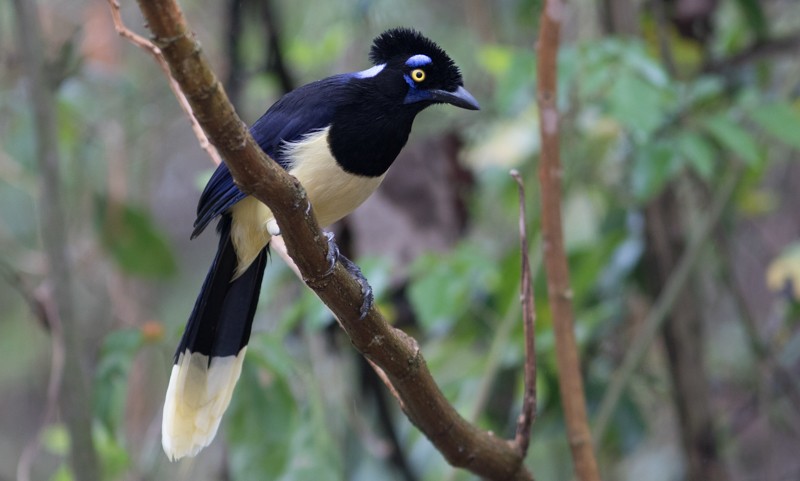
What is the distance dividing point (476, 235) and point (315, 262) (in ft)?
8.86

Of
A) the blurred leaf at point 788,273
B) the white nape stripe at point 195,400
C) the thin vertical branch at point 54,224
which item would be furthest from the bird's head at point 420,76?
the blurred leaf at point 788,273

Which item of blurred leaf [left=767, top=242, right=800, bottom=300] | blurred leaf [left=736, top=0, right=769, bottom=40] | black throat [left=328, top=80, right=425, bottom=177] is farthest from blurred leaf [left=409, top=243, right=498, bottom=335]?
blurred leaf [left=736, top=0, right=769, bottom=40]

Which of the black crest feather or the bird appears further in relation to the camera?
the black crest feather

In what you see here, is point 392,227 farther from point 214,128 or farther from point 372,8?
point 214,128

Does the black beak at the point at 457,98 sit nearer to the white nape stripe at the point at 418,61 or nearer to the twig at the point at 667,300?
the white nape stripe at the point at 418,61

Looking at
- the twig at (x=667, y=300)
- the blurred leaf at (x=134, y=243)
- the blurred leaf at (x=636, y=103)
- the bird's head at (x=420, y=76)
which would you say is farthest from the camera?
the blurred leaf at (x=134, y=243)

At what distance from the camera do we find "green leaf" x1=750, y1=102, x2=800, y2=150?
2.52m

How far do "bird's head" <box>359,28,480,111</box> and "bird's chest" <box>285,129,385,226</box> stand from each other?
187 mm

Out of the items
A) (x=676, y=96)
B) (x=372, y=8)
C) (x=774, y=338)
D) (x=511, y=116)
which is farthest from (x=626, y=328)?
(x=372, y=8)

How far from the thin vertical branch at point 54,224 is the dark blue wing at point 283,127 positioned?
Result: 41 centimetres

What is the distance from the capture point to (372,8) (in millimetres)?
2889

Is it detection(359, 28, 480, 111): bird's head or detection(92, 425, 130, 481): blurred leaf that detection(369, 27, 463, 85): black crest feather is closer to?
detection(359, 28, 480, 111): bird's head

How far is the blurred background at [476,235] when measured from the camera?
2.41 m

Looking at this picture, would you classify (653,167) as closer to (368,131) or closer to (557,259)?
(557,259)
